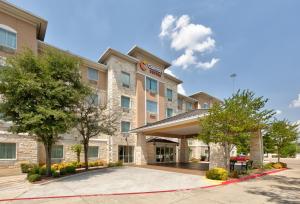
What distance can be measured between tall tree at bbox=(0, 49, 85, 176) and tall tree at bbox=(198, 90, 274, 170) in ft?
34.5

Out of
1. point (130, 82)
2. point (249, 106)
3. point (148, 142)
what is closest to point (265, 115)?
point (249, 106)

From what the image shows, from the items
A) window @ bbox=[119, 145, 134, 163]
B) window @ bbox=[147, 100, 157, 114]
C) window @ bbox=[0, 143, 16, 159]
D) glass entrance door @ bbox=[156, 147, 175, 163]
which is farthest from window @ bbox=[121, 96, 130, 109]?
window @ bbox=[0, 143, 16, 159]

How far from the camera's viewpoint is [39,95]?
14.5 metres

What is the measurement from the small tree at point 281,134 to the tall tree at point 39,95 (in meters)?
21.3

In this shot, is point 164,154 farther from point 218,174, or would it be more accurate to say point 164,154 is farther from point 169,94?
point 218,174

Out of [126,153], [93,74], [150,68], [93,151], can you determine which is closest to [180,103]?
[150,68]

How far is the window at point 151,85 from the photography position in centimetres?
3225

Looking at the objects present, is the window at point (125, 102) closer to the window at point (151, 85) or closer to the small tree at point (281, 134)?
the window at point (151, 85)

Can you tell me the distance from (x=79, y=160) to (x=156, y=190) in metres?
15.4

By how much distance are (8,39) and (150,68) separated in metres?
18.9

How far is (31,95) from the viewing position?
47.8 ft

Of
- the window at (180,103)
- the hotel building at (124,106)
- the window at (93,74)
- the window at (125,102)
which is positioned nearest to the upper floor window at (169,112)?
the hotel building at (124,106)

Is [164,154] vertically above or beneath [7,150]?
beneath

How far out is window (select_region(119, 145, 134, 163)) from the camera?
27656 mm
